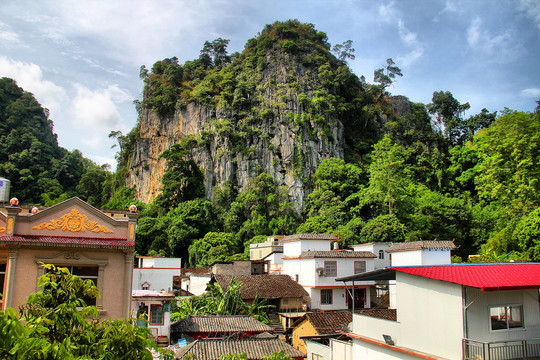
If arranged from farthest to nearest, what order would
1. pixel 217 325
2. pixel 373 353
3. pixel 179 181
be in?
pixel 179 181
pixel 217 325
pixel 373 353

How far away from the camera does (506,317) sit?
11.0 metres

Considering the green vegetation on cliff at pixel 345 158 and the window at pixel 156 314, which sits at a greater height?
the green vegetation on cliff at pixel 345 158

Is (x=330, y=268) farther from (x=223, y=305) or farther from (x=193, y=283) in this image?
(x=193, y=283)

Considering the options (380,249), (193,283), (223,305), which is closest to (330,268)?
(380,249)

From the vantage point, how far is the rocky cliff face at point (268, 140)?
2443 inches

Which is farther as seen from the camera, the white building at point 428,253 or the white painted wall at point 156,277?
the white painted wall at point 156,277

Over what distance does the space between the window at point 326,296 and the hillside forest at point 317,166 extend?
33.7ft

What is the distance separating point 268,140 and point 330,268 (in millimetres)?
34708

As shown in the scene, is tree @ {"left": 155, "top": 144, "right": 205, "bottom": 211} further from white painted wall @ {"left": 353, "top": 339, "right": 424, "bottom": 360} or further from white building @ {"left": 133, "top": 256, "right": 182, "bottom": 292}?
white painted wall @ {"left": 353, "top": 339, "right": 424, "bottom": 360}

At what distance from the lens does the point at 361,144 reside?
6806cm

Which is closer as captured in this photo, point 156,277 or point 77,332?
point 77,332

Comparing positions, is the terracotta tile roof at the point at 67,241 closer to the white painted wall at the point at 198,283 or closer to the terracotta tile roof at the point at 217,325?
the terracotta tile roof at the point at 217,325

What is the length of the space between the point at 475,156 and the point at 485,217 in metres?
15.8

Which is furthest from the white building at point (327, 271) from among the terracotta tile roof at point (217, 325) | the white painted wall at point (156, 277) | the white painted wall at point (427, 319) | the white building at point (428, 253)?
the white painted wall at point (427, 319)
